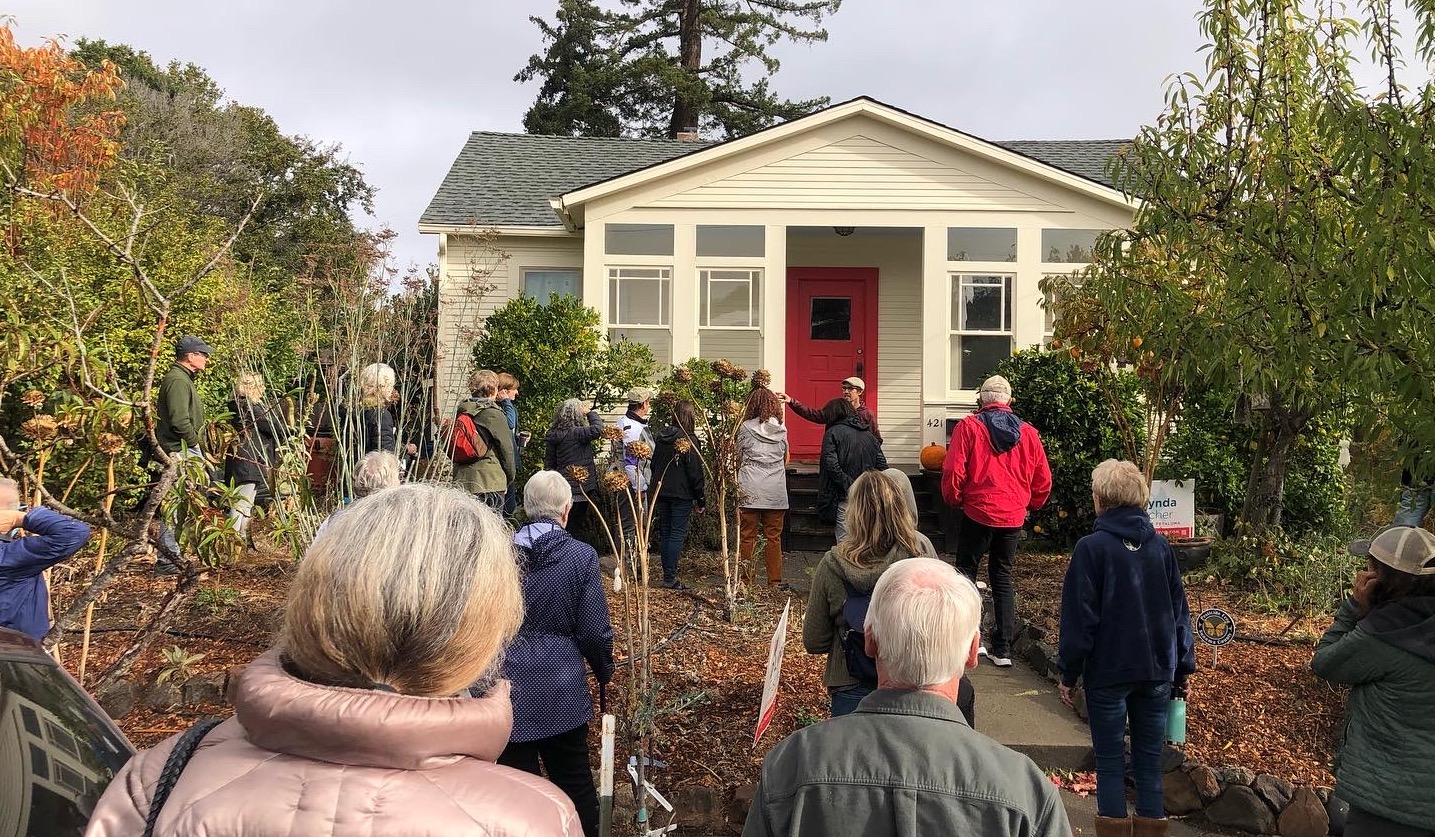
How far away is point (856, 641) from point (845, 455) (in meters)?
4.92

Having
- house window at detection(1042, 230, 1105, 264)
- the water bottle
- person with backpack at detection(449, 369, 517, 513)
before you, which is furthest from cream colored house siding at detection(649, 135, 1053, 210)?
the water bottle

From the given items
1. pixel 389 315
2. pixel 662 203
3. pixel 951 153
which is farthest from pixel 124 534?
pixel 951 153

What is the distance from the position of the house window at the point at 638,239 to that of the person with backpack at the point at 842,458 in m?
5.07

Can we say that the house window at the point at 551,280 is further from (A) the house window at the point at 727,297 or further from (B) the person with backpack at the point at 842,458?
(B) the person with backpack at the point at 842,458

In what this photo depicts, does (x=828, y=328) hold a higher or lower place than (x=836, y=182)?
lower

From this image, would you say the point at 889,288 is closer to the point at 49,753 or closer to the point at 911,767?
the point at 911,767

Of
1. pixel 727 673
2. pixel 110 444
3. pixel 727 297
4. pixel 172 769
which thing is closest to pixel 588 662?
pixel 110 444

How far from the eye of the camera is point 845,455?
8867mm

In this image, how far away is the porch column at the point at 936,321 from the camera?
42.5 feet

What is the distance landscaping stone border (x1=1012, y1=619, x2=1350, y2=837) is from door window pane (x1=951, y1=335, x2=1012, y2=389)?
793cm

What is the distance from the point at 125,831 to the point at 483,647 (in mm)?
564

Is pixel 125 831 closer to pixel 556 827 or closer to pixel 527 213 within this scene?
pixel 556 827

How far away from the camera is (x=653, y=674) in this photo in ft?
21.7

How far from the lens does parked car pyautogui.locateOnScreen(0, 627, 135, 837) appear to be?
213 centimetres
